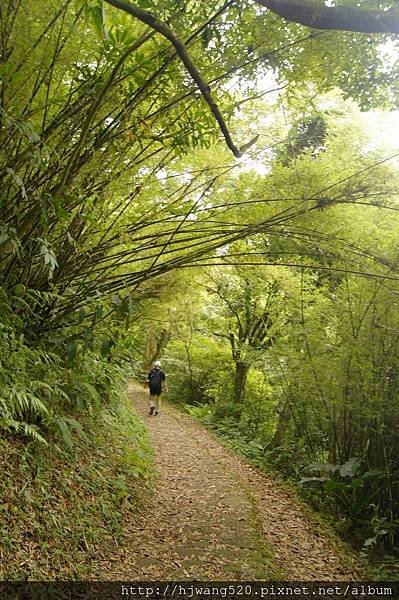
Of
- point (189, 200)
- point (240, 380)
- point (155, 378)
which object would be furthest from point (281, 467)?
point (189, 200)

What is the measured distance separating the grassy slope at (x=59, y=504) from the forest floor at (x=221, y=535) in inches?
5.6

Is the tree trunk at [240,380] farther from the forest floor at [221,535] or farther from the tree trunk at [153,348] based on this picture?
the tree trunk at [153,348]

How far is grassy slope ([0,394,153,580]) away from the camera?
2.02 metres

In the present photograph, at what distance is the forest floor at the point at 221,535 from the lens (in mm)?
2633

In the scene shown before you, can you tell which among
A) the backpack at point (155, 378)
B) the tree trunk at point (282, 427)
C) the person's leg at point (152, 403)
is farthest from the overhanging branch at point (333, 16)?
the person's leg at point (152, 403)

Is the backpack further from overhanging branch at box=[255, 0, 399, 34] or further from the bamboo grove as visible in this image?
overhanging branch at box=[255, 0, 399, 34]

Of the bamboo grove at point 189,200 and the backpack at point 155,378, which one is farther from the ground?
the bamboo grove at point 189,200

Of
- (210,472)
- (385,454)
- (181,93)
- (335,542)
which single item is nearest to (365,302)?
(385,454)

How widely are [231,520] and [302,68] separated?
3.33m

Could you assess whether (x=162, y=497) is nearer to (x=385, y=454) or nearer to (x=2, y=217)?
(x=385, y=454)

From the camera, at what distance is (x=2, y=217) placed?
2.34 metres

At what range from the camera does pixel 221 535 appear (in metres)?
3.18

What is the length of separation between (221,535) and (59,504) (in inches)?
53.6

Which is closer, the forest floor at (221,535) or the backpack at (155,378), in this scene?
the forest floor at (221,535)
